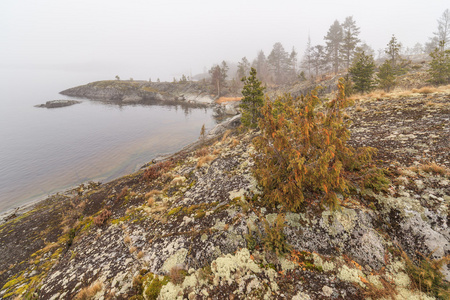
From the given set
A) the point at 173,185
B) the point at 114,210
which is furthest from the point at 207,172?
the point at 114,210

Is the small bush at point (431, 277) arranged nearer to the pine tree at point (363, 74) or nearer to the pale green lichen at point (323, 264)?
the pale green lichen at point (323, 264)

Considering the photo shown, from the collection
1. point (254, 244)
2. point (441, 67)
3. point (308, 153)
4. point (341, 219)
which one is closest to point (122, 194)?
point (254, 244)

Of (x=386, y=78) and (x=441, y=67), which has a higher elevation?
(x=441, y=67)

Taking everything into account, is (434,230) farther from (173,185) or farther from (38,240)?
(38,240)

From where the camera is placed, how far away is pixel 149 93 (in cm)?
8412

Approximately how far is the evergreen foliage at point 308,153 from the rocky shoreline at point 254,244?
645 millimetres

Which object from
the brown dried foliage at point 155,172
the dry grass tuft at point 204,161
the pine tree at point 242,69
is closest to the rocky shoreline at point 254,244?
the dry grass tuft at point 204,161

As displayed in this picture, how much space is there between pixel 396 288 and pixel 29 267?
12250 mm

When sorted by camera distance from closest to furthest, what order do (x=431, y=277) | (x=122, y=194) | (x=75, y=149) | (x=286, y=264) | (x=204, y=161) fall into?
(x=431, y=277) < (x=286, y=264) < (x=122, y=194) < (x=204, y=161) < (x=75, y=149)

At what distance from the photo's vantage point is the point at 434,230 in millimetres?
3967

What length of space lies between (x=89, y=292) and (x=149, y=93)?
299ft

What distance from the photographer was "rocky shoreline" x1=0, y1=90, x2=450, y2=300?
389 cm

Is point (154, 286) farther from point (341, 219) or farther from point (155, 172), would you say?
point (155, 172)

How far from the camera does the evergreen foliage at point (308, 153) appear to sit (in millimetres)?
4332
